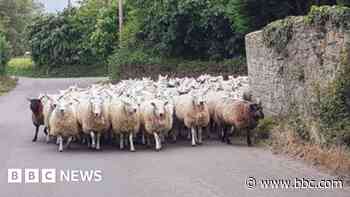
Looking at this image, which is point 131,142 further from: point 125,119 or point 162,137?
point 162,137

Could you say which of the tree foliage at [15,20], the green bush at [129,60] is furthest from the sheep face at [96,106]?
the tree foliage at [15,20]

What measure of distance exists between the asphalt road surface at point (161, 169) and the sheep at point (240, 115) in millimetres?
445

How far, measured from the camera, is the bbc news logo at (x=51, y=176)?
11148 mm

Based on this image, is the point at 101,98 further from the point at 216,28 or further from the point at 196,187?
the point at 216,28

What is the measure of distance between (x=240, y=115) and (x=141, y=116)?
2199 mm

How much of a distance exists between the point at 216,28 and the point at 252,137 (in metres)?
16.2

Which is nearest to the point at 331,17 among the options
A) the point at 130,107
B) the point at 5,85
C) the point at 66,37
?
the point at 130,107

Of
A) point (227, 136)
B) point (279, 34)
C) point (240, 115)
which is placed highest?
point (279, 34)

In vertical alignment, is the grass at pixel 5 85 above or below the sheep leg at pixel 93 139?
above

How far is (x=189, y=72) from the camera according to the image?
1252 inches

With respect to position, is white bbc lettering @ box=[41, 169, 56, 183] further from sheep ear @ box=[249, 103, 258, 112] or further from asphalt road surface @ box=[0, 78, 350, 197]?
sheep ear @ box=[249, 103, 258, 112]

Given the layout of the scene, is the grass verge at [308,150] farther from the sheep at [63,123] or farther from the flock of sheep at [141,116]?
the sheep at [63,123]

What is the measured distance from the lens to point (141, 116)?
14.8 metres

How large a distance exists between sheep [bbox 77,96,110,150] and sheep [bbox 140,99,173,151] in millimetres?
806
